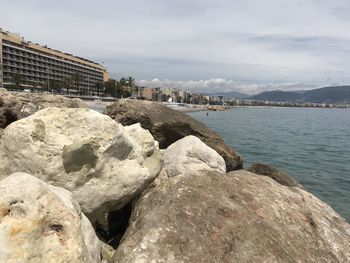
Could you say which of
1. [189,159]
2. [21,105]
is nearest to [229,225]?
[189,159]

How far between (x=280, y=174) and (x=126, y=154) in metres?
5.84

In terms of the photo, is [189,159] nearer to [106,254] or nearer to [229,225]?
[229,225]

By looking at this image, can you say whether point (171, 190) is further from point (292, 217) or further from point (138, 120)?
point (138, 120)

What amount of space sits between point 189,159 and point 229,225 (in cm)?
264

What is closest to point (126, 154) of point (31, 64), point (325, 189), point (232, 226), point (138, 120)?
point (232, 226)

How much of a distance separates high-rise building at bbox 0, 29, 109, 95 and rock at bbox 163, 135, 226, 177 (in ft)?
359

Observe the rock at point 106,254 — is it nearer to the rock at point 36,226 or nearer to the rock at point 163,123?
the rock at point 36,226

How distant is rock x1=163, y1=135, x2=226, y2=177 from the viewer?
299 inches

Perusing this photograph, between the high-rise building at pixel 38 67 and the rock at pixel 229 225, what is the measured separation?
112 meters

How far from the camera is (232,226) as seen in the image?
534 cm

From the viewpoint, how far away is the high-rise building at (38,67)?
387 feet

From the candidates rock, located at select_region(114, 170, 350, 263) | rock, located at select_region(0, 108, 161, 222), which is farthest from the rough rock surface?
rock, located at select_region(114, 170, 350, 263)

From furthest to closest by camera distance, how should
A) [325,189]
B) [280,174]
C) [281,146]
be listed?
[281,146] → [325,189] → [280,174]

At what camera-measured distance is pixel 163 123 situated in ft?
41.0
